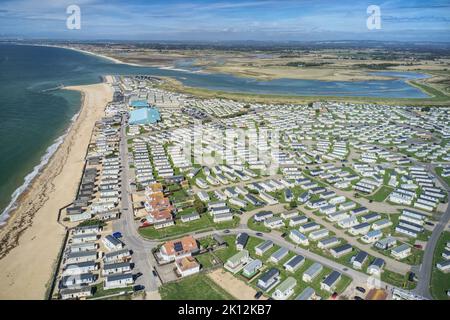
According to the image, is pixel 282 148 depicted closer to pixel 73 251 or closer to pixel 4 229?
pixel 73 251

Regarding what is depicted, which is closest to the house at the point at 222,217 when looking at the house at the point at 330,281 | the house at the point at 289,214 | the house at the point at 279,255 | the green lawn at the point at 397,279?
the house at the point at 289,214

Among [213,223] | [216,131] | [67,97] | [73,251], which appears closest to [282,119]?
[216,131]

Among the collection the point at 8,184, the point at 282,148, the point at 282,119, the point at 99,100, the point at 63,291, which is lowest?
the point at 63,291

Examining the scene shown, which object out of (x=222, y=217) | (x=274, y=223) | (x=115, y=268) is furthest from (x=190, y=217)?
(x=115, y=268)

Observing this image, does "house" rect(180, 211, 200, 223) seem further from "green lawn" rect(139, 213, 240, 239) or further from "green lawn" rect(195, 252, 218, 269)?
"green lawn" rect(195, 252, 218, 269)

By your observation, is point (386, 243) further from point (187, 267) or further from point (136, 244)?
point (136, 244)

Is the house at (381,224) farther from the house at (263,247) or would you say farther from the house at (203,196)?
the house at (203,196)
